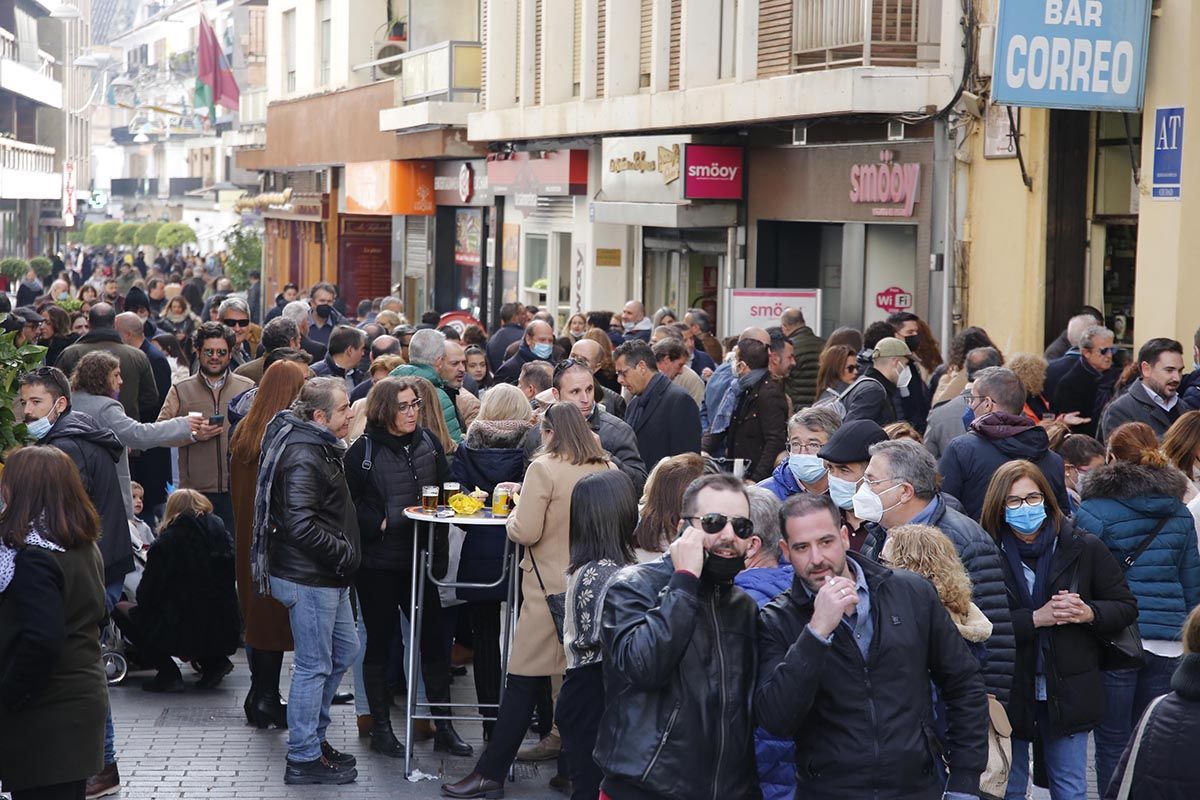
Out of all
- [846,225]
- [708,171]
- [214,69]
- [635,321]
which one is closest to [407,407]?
[635,321]

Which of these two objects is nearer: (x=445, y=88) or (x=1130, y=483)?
(x=1130, y=483)

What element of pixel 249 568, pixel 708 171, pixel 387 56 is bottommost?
pixel 249 568

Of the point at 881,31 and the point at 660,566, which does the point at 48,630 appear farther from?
the point at 881,31

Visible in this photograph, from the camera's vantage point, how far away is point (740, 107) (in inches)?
715

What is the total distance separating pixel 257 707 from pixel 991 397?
4127 millimetres

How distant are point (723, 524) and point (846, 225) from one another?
1395 centimetres

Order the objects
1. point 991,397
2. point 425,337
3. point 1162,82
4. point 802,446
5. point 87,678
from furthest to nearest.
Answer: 1. point 1162,82
2. point 425,337
3. point 991,397
4. point 802,446
5. point 87,678

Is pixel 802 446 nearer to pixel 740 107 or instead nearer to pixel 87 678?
pixel 87 678

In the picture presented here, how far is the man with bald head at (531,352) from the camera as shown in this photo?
44.8 ft

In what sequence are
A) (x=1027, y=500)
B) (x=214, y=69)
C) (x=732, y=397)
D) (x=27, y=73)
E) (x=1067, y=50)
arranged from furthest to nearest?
(x=27, y=73) → (x=214, y=69) → (x=1067, y=50) → (x=732, y=397) → (x=1027, y=500)

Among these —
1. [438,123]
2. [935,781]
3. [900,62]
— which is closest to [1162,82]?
[900,62]

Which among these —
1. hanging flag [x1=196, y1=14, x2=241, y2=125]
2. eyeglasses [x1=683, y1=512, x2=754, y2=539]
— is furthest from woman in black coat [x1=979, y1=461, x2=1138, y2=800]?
hanging flag [x1=196, y1=14, x2=241, y2=125]

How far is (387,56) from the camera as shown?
32.6 meters

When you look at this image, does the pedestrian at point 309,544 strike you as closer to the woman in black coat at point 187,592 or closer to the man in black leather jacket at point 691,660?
the woman in black coat at point 187,592
